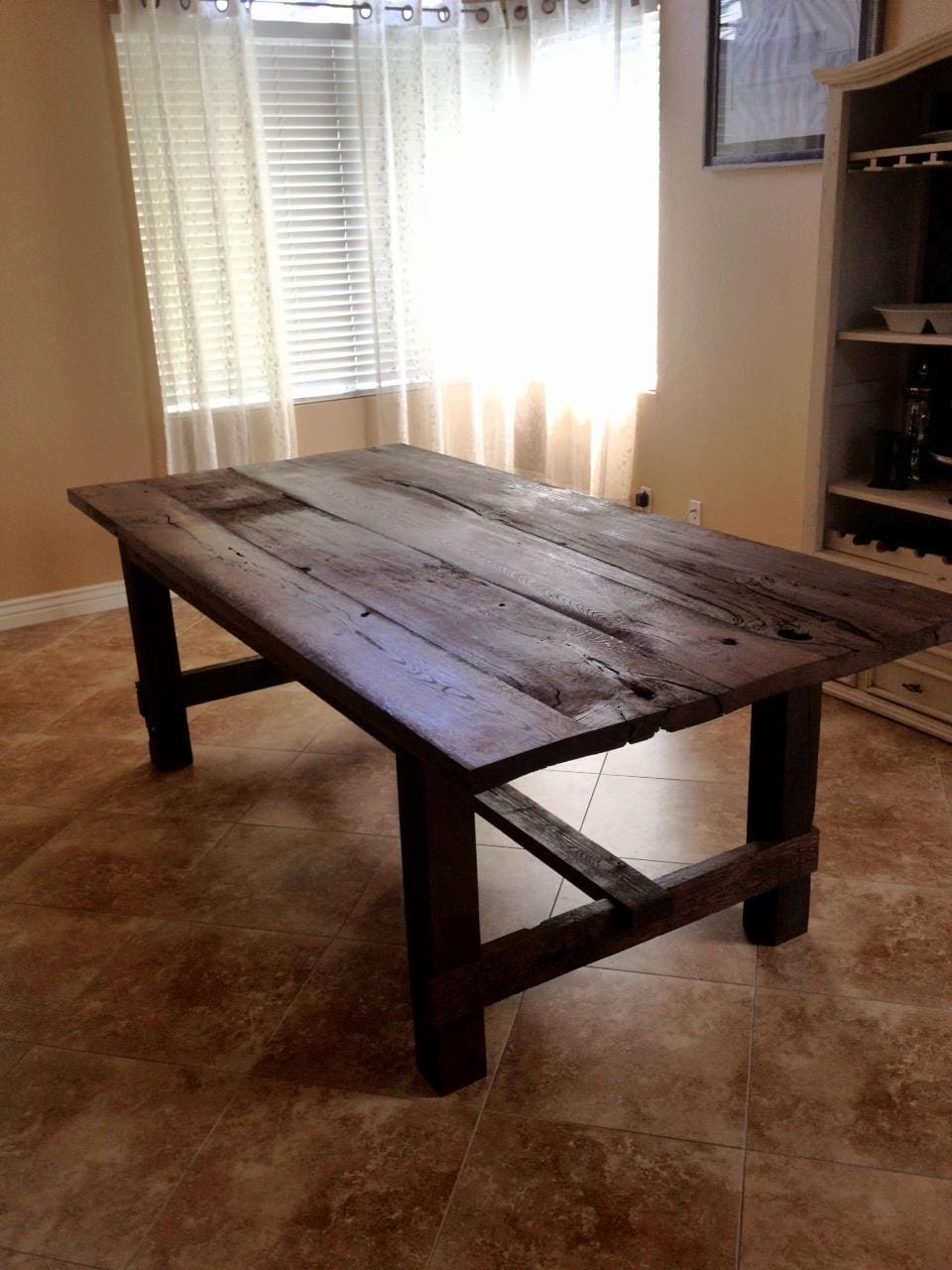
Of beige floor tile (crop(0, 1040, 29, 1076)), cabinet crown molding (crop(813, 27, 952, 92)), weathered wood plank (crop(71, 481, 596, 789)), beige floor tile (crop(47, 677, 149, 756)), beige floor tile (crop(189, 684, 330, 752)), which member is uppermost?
cabinet crown molding (crop(813, 27, 952, 92))

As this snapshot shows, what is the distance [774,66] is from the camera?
136 inches

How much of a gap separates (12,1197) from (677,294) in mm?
3481

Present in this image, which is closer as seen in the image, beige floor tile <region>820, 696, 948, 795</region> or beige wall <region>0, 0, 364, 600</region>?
beige floor tile <region>820, 696, 948, 795</region>

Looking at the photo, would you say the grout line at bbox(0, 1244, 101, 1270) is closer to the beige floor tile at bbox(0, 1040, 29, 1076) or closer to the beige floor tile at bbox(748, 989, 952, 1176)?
the beige floor tile at bbox(0, 1040, 29, 1076)

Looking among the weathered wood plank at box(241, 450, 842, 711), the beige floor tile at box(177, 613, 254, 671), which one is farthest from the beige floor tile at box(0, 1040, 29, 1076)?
the beige floor tile at box(177, 613, 254, 671)

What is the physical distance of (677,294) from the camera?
406 cm

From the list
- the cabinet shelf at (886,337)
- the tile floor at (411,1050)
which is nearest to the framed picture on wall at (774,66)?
the cabinet shelf at (886,337)

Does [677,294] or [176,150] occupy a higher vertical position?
[176,150]

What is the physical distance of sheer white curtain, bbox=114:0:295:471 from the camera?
3.74 m

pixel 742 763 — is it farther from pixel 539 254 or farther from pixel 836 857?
pixel 539 254

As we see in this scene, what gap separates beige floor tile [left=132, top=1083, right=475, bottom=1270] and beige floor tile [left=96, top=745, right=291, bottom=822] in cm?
103

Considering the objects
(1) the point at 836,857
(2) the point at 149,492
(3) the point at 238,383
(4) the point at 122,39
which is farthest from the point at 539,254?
(1) the point at 836,857

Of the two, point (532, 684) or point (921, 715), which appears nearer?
point (532, 684)

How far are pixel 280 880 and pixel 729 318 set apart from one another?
8.26ft
